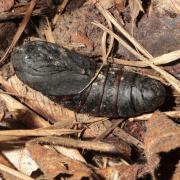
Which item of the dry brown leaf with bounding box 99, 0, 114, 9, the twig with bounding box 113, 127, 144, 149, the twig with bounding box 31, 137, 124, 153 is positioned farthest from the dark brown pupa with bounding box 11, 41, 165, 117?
the dry brown leaf with bounding box 99, 0, 114, 9

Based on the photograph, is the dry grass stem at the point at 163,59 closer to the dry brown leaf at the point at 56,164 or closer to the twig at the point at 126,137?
the twig at the point at 126,137

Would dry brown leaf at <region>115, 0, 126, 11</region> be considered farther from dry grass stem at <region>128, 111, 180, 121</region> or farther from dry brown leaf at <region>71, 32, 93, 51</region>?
dry grass stem at <region>128, 111, 180, 121</region>

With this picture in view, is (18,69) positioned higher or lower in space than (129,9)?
lower

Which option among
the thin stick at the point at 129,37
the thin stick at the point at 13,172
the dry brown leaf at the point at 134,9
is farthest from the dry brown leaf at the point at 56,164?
the dry brown leaf at the point at 134,9

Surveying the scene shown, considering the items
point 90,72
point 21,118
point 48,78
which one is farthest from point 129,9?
point 21,118

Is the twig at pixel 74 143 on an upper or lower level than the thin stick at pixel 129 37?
lower

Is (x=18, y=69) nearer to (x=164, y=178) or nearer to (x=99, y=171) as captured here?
(x=99, y=171)

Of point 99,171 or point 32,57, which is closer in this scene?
point 99,171
